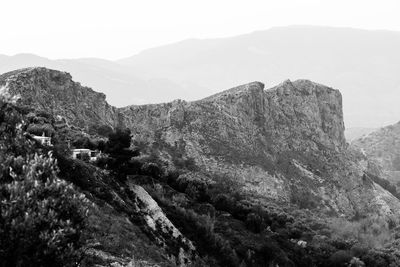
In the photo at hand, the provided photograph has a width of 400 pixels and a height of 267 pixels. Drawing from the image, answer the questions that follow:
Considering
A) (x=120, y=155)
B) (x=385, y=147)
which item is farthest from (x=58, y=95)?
(x=385, y=147)

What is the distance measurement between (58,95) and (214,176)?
24.9 metres

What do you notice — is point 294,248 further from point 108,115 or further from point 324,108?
point 324,108

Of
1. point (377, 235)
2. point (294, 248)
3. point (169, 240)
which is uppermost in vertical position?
point (169, 240)

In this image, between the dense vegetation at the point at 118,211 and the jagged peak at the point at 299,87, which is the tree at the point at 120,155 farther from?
the jagged peak at the point at 299,87

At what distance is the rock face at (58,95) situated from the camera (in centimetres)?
5806

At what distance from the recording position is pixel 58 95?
209ft

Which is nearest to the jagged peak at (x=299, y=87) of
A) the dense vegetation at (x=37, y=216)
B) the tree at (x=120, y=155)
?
the tree at (x=120, y=155)

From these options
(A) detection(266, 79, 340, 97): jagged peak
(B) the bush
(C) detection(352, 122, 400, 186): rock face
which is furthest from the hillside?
(C) detection(352, 122, 400, 186): rock face

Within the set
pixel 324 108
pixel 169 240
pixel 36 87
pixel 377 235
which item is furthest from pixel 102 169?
pixel 324 108

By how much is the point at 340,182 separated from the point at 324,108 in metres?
19.5

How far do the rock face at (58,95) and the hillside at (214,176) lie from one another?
0.65 feet

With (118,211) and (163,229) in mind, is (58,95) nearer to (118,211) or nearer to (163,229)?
(163,229)

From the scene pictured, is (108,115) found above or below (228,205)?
above

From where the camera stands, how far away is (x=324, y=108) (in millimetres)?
98750
